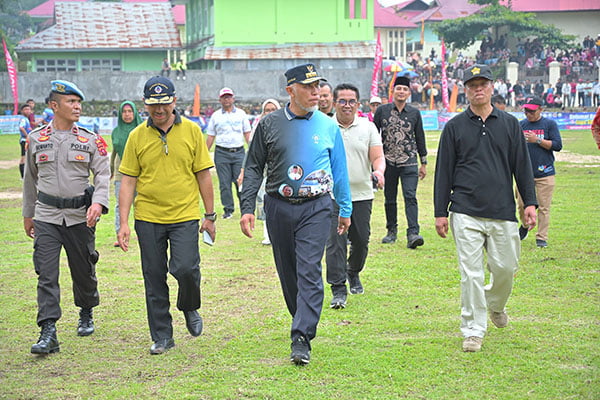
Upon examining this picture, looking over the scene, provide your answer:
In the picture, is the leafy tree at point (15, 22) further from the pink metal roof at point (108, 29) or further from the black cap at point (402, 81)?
the black cap at point (402, 81)

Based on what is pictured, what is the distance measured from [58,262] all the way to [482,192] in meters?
3.47

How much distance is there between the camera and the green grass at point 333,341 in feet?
18.9

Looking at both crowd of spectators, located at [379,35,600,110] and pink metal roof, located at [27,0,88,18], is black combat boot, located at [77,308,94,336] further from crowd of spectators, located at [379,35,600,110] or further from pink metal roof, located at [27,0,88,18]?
pink metal roof, located at [27,0,88,18]

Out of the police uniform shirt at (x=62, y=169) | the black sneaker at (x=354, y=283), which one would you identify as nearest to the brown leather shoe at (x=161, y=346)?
the police uniform shirt at (x=62, y=169)

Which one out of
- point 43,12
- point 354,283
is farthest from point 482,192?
point 43,12

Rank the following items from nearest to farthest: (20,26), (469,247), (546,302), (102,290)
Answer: (469,247) → (546,302) → (102,290) → (20,26)

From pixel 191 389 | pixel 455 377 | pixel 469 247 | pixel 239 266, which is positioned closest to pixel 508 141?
pixel 469 247

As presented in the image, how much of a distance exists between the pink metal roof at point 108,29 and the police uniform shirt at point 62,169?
55072mm

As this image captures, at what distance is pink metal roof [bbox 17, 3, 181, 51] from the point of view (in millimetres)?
60281

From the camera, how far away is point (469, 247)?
21.9 feet

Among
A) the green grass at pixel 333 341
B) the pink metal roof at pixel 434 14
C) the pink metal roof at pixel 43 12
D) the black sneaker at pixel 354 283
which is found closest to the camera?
the green grass at pixel 333 341

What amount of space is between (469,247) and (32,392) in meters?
3.40

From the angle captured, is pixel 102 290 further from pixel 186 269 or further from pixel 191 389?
pixel 191 389

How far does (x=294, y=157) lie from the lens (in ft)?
21.1
